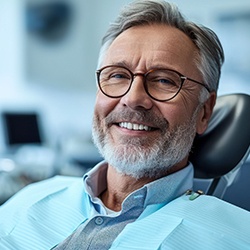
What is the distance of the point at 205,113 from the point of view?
134 centimetres

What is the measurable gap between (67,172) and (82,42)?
179cm

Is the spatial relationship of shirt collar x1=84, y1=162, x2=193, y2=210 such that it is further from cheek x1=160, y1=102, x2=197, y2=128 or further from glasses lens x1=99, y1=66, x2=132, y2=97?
glasses lens x1=99, y1=66, x2=132, y2=97

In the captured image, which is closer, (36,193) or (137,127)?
(137,127)

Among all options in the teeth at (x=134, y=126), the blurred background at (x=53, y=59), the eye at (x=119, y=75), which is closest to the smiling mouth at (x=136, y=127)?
the teeth at (x=134, y=126)

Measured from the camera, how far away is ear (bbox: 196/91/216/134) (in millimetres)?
1316

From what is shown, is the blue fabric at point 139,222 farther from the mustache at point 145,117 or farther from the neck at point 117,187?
the mustache at point 145,117

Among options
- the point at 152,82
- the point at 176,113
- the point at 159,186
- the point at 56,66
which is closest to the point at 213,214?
the point at 159,186

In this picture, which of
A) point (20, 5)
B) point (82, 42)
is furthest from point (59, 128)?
point (20, 5)

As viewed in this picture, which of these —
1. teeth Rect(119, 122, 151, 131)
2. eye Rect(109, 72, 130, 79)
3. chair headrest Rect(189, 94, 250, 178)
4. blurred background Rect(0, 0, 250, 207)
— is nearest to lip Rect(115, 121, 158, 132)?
teeth Rect(119, 122, 151, 131)

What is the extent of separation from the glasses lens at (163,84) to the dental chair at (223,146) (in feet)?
0.73

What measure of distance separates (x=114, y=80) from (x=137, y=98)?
6.0 inches

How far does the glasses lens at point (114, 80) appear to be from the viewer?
1.24 m

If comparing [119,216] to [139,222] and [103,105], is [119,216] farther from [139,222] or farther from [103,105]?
[103,105]

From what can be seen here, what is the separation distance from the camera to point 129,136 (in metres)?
1.20
